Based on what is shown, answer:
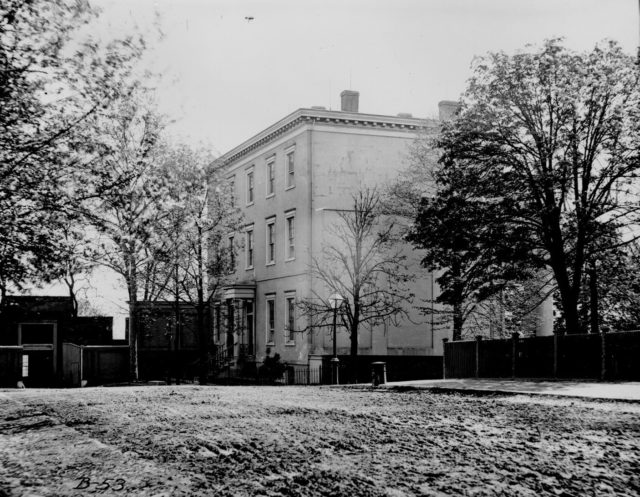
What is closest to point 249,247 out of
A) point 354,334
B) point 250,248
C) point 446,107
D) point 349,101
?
point 250,248

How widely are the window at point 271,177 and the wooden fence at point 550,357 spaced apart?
1503 cm

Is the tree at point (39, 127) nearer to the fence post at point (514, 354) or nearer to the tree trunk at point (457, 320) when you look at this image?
the fence post at point (514, 354)

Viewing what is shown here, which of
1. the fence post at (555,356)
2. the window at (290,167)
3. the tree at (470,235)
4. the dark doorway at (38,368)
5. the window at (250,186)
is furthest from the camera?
the window at (250,186)

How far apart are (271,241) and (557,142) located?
18.4 m

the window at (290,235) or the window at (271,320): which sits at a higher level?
the window at (290,235)

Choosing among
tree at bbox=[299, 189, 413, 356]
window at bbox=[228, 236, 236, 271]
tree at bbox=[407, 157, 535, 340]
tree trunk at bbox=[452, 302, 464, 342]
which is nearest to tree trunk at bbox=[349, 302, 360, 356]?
tree at bbox=[299, 189, 413, 356]

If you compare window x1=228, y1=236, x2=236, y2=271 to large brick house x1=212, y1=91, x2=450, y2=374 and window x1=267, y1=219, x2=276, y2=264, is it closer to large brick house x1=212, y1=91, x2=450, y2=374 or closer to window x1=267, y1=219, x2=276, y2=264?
large brick house x1=212, y1=91, x2=450, y2=374

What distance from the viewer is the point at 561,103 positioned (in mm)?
26062

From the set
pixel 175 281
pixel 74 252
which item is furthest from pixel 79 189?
pixel 175 281

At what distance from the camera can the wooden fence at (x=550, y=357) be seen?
2158cm

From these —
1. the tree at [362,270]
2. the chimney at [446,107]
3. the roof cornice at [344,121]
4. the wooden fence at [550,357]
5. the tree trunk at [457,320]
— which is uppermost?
the chimney at [446,107]

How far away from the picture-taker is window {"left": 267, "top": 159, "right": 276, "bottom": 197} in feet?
134

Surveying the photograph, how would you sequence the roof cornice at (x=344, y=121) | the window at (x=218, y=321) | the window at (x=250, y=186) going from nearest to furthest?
the roof cornice at (x=344, y=121)
the window at (x=218, y=321)
the window at (x=250, y=186)

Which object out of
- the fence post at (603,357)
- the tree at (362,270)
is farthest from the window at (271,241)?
the fence post at (603,357)
